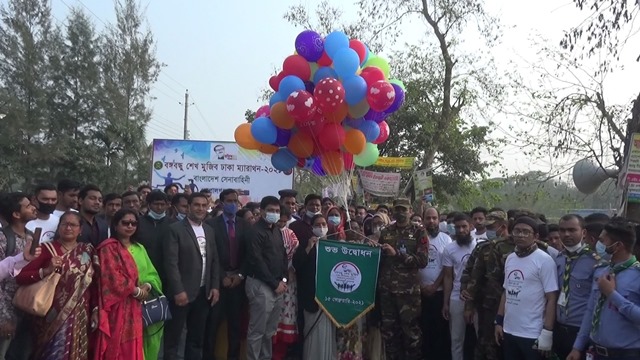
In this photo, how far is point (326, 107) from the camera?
7.84m

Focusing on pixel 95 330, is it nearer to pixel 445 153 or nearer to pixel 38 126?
pixel 445 153

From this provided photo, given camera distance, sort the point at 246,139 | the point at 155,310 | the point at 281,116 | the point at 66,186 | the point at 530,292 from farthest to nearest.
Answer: the point at 246,139, the point at 281,116, the point at 66,186, the point at 155,310, the point at 530,292

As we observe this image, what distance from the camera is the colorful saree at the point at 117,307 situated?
5.66 meters

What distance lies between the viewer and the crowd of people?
5.48m

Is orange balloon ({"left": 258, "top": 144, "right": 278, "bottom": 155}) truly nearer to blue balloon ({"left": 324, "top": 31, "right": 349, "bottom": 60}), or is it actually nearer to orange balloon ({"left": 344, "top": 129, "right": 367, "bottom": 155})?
orange balloon ({"left": 344, "top": 129, "right": 367, "bottom": 155})

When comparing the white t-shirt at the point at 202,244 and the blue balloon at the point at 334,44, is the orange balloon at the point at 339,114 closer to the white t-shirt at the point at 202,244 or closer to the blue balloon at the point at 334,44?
the blue balloon at the point at 334,44

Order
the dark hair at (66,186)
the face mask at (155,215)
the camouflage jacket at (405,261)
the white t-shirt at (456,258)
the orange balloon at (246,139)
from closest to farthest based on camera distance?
the dark hair at (66,186), the face mask at (155,215), the camouflage jacket at (405,261), the white t-shirt at (456,258), the orange balloon at (246,139)

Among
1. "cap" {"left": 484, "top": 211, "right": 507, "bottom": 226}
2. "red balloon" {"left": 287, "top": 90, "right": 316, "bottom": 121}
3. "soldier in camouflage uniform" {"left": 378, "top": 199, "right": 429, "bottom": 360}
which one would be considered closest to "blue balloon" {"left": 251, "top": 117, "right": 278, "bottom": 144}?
"red balloon" {"left": 287, "top": 90, "right": 316, "bottom": 121}

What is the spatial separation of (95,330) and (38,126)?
2260 cm

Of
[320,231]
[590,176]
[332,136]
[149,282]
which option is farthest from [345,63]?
[590,176]

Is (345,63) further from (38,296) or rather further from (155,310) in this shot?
(38,296)

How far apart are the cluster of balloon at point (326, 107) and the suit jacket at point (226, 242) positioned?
4.81 feet

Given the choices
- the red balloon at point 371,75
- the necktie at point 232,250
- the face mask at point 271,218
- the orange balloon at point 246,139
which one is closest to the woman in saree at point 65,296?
the necktie at point 232,250

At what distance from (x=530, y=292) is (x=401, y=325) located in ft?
6.30
